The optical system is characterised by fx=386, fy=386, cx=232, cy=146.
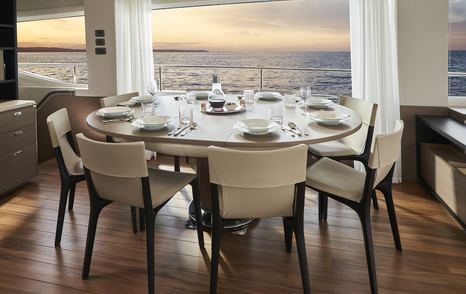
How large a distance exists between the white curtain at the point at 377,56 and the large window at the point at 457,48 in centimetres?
59

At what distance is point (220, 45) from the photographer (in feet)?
→ 26.7

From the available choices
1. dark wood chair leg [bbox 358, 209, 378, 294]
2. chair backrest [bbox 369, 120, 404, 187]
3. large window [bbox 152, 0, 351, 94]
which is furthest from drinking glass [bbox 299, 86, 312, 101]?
large window [bbox 152, 0, 351, 94]

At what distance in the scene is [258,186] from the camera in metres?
1.83

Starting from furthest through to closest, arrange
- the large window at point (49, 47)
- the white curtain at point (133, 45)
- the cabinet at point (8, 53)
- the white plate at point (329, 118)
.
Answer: the large window at point (49, 47) < the white curtain at point (133, 45) < the cabinet at point (8, 53) < the white plate at point (329, 118)

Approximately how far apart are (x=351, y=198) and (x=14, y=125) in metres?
3.08

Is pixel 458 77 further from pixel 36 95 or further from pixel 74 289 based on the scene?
pixel 36 95

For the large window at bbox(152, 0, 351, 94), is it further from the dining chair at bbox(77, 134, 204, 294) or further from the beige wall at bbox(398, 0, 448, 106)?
the dining chair at bbox(77, 134, 204, 294)

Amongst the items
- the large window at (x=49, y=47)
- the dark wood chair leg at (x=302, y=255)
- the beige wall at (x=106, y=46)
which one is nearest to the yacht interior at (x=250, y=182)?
the dark wood chair leg at (x=302, y=255)

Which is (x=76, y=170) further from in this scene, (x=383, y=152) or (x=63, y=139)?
(x=383, y=152)

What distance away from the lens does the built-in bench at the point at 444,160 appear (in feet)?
9.34

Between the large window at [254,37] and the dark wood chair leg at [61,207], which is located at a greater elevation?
the large window at [254,37]

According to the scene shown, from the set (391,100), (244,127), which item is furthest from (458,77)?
(244,127)

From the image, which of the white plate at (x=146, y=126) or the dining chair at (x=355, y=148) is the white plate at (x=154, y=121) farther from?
the dining chair at (x=355, y=148)

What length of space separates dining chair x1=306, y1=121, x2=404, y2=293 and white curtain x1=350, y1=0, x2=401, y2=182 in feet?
5.14
